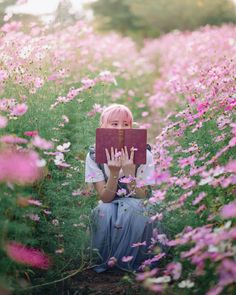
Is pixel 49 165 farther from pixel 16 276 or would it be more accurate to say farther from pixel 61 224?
pixel 16 276

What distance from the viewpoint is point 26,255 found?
8.68 ft

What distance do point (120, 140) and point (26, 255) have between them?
86 cm

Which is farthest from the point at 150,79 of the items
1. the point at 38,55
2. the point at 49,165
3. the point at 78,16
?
the point at 49,165

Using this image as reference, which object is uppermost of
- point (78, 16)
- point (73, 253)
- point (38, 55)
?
point (78, 16)

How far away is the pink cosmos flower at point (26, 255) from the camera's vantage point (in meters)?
2.51

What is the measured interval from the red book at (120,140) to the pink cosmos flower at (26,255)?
23.0 inches

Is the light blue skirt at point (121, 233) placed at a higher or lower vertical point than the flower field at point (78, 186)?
lower

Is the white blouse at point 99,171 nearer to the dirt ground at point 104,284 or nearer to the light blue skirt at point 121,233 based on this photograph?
the light blue skirt at point 121,233

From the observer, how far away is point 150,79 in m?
9.20

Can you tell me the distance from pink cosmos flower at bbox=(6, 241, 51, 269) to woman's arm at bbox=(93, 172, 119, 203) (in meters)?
0.51

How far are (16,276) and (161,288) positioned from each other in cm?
73

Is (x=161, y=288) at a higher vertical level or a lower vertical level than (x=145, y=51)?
lower

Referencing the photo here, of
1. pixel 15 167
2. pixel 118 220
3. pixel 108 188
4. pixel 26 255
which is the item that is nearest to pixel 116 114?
pixel 108 188

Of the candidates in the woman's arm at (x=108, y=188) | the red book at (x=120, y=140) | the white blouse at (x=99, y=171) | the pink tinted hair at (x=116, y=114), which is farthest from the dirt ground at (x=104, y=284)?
the pink tinted hair at (x=116, y=114)
